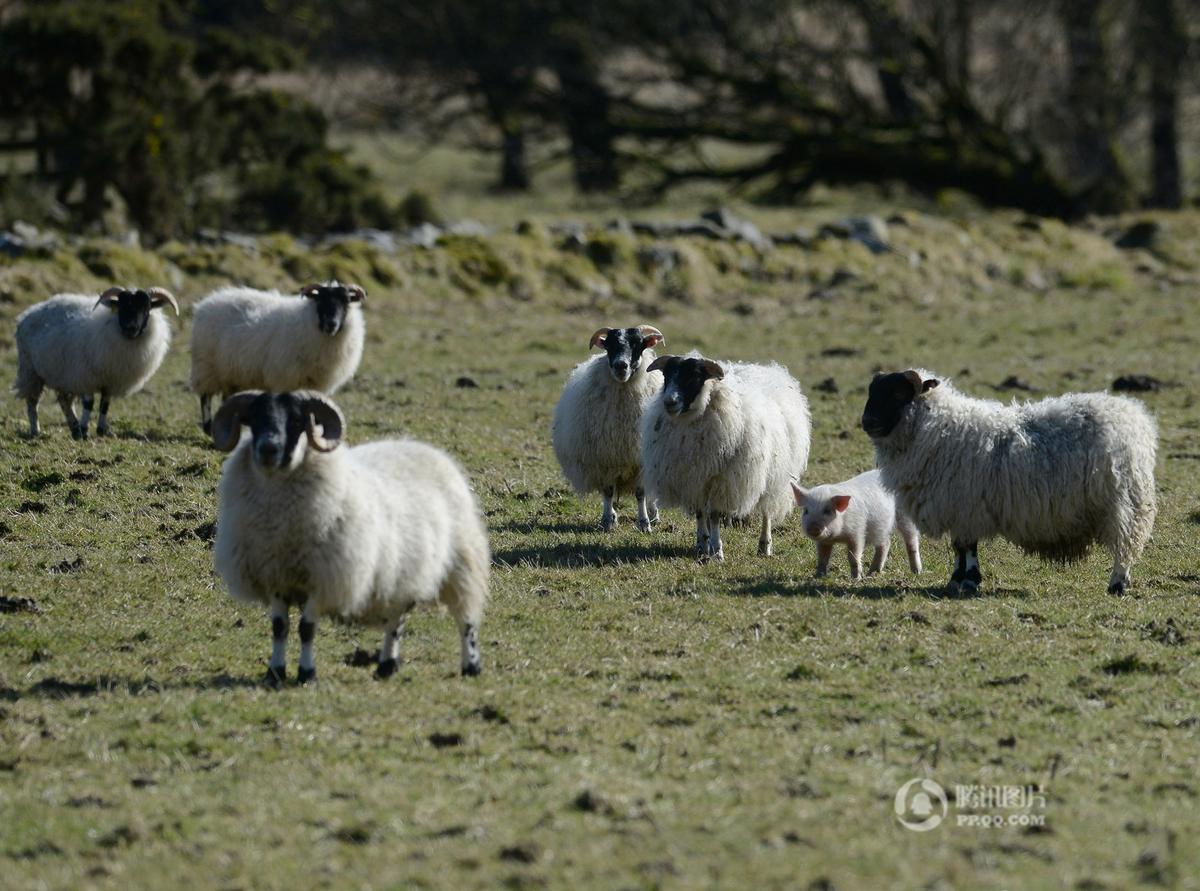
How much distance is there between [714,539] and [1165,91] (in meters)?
30.1

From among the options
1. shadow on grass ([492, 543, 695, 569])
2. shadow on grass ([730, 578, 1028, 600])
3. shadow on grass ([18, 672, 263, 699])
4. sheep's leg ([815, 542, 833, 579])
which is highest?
sheep's leg ([815, 542, 833, 579])

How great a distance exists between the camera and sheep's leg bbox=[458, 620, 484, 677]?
28.6 feet

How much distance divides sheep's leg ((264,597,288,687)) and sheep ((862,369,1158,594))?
4702 millimetres

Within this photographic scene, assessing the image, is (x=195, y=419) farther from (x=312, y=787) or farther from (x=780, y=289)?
(x=780, y=289)

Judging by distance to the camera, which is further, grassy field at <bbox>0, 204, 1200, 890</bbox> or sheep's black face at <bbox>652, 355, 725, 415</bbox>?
sheep's black face at <bbox>652, 355, 725, 415</bbox>

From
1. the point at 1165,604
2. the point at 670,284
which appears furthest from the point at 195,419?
the point at 670,284

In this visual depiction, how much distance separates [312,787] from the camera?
Result: 22.9 ft

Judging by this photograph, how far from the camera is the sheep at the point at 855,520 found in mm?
11039

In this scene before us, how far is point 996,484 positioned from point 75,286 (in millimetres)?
14264

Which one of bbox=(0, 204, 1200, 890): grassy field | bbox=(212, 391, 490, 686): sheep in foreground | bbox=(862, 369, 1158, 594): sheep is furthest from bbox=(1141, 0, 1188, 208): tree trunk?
bbox=(212, 391, 490, 686): sheep in foreground

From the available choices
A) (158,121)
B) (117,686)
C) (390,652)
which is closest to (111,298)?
(117,686)

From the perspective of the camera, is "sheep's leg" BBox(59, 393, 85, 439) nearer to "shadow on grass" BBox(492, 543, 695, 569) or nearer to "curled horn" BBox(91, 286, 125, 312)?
"curled horn" BBox(91, 286, 125, 312)

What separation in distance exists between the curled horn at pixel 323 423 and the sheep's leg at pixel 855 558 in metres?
4.44

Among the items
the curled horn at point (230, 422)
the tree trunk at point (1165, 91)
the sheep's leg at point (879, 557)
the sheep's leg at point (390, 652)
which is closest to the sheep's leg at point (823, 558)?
the sheep's leg at point (879, 557)
